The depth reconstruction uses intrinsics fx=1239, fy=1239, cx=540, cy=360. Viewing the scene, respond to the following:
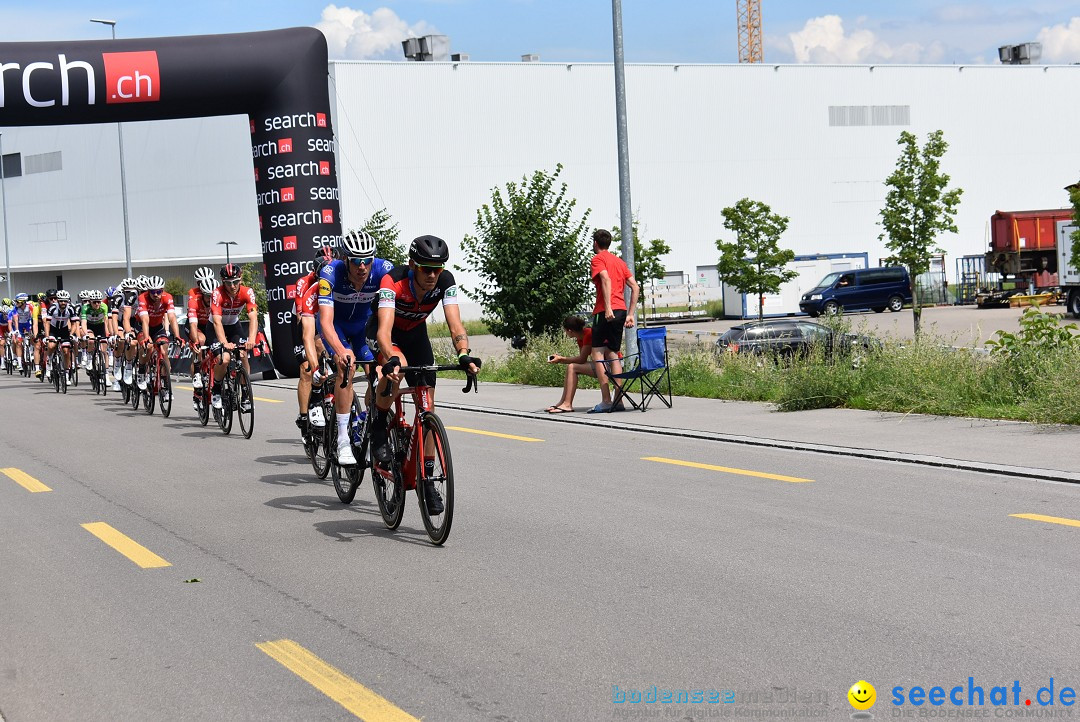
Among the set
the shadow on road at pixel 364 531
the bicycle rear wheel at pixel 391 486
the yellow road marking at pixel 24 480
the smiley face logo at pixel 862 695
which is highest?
the bicycle rear wheel at pixel 391 486

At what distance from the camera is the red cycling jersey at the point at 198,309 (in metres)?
15.2

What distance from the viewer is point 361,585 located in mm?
6375

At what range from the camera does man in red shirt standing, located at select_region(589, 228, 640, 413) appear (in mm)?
15297

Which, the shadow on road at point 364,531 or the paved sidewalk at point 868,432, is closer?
the shadow on road at point 364,531

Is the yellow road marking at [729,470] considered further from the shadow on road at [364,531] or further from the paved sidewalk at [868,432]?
the shadow on road at [364,531]

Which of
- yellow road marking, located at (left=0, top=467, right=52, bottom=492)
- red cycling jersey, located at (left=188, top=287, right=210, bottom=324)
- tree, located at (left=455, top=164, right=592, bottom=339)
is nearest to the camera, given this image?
yellow road marking, located at (left=0, top=467, right=52, bottom=492)

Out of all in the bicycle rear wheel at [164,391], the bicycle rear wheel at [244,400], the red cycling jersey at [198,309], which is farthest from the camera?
the bicycle rear wheel at [164,391]

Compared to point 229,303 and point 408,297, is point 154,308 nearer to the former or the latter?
point 229,303

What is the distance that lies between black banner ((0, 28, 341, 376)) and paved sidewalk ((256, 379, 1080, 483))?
8982mm

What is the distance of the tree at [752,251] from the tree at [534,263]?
2042cm

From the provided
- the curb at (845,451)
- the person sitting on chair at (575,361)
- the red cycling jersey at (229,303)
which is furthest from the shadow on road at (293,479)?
the person sitting on chair at (575,361)

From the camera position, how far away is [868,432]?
12.1m

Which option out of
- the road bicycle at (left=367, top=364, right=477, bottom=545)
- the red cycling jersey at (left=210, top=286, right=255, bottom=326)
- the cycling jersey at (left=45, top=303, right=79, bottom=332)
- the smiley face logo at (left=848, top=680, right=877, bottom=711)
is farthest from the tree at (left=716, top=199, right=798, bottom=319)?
the smiley face logo at (left=848, top=680, right=877, bottom=711)

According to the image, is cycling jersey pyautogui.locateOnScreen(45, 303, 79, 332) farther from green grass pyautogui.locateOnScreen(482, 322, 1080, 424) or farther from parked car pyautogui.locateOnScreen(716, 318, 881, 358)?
green grass pyautogui.locateOnScreen(482, 322, 1080, 424)
